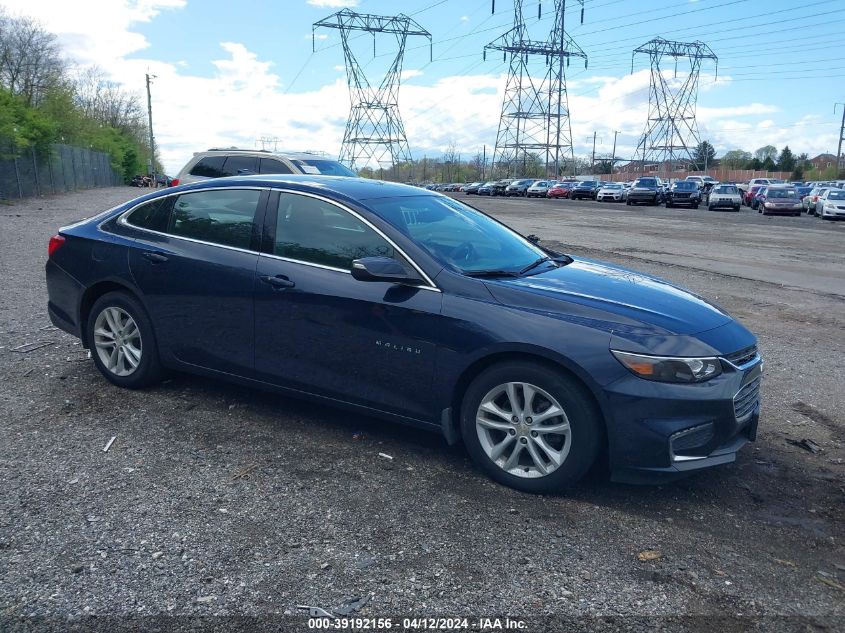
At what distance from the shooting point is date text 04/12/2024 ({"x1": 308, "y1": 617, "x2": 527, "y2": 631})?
2887mm

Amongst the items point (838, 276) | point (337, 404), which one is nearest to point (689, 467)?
point (337, 404)

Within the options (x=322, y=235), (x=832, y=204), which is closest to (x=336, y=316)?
(x=322, y=235)

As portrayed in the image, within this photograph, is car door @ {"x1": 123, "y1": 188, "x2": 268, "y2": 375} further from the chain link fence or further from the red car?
the red car

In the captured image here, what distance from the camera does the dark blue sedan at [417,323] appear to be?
3.82 m

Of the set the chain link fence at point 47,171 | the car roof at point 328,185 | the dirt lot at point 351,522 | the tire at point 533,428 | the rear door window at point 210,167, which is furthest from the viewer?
the chain link fence at point 47,171

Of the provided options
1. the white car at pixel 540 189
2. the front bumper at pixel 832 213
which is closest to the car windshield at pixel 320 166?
the front bumper at pixel 832 213

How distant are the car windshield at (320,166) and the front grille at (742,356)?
404 inches

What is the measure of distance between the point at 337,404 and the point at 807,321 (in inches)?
270

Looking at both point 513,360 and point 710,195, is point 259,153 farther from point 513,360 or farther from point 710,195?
point 710,195

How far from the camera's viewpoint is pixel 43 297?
891 centimetres

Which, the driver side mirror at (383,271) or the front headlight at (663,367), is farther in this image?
the driver side mirror at (383,271)

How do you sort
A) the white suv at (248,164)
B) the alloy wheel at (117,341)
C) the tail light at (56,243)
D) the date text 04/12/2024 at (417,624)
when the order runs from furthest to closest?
the white suv at (248,164) < the tail light at (56,243) < the alloy wheel at (117,341) < the date text 04/12/2024 at (417,624)

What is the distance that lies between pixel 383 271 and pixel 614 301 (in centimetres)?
130

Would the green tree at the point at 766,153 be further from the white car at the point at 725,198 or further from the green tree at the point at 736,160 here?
the white car at the point at 725,198
